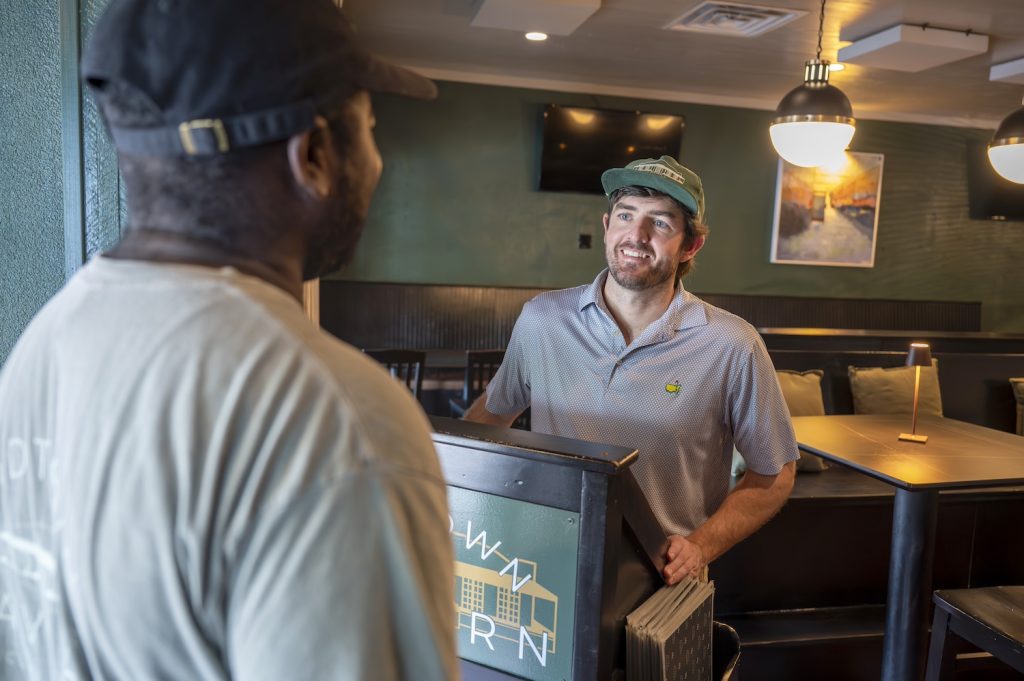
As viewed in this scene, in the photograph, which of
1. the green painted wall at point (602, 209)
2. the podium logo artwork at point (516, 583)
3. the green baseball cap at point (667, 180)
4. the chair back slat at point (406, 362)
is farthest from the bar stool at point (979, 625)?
the green painted wall at point (602, 209)

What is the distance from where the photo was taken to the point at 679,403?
1743mm

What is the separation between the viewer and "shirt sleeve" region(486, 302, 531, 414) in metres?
1.94

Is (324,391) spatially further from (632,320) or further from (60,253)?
(632,320)

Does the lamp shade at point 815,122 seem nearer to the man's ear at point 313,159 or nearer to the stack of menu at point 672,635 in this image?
the stack of menu at point 672,635

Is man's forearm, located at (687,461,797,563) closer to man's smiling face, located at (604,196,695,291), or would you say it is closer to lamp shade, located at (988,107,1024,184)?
man's smiling face, located at (604,196,695,291)

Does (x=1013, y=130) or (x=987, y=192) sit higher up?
(x=987, y=192)

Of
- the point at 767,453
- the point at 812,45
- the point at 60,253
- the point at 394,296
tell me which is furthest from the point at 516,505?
the point at 394,296

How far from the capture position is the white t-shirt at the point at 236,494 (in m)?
0.51

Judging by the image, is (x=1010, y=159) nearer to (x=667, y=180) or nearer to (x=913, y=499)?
(x=913, y=499)

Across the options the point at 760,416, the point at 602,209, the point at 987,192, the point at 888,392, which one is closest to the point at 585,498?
the point at 760,416

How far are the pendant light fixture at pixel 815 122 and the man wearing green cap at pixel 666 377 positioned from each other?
6.65ft

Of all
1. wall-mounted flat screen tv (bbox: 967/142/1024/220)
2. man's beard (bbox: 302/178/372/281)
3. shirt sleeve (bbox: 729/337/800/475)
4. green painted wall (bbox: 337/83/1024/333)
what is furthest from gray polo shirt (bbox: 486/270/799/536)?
wall-mounted flat screen tv (bbox: 967/142/1024/220)

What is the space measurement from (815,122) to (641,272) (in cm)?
218

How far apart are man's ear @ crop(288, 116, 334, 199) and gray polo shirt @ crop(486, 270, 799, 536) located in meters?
1.23
